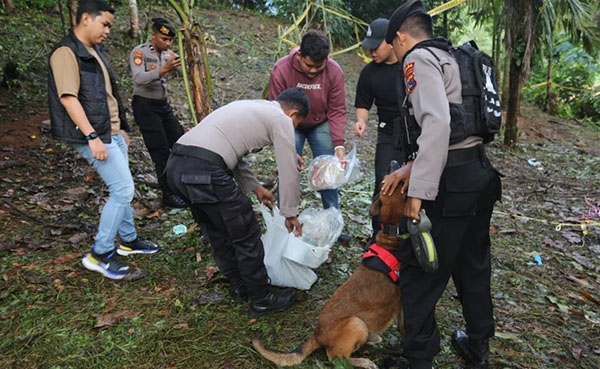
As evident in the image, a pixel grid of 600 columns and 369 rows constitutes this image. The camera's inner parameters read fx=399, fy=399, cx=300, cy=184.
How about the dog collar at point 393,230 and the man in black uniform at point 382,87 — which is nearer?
the dog collar at point 393,230

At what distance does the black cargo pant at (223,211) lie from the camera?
2.67m

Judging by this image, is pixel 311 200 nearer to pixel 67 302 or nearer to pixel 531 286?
pixel 531 286

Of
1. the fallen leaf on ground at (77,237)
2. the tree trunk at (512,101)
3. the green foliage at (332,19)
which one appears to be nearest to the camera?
the fallen leaf on ground at (77,237)

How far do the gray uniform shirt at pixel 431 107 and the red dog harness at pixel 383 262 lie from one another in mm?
602

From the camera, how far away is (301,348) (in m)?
2.46

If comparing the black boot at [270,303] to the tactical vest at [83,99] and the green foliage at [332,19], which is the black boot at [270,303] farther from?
the green foliage at [332,19]

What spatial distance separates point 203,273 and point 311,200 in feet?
6.55

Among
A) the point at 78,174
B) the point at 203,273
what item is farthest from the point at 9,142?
the point at 203,273

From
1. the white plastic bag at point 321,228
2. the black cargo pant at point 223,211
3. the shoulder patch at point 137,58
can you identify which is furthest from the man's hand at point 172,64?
the white plastic bag at point 321,228

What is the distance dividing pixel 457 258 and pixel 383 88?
5.86ft

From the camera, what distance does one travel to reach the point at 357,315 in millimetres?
2404

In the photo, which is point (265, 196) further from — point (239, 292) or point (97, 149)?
point (97, 149)

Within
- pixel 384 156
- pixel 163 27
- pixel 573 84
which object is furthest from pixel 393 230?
pixel 573 84

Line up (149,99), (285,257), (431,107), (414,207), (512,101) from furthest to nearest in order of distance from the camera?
1. (512,101)
2. (149,99)
3. (285,257)
4. (414,207)
5. (431,107)
